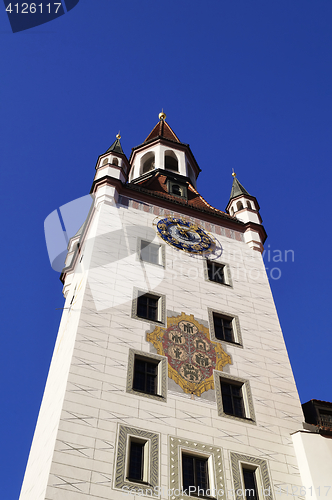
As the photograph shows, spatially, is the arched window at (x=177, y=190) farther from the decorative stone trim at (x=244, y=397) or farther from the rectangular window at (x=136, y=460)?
the rectangular window at (x=136, y=460)

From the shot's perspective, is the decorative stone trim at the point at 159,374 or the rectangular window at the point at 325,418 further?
the rectangular window at the point at 325,418

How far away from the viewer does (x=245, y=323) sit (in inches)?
630

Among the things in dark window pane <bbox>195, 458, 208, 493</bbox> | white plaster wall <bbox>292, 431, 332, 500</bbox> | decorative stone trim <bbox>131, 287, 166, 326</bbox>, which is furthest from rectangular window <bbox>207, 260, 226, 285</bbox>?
dark window pane <bbox>195, 458, 208, 493</bbox>

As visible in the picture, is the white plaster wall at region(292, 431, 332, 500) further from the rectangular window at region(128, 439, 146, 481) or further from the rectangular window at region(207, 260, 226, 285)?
the rectangular window at region(207, 260, 226, 285)

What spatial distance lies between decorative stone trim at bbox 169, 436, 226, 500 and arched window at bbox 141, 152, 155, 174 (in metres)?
19.2

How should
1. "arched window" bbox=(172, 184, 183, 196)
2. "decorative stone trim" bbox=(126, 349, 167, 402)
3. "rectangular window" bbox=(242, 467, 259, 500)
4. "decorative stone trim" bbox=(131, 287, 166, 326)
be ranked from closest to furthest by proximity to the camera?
1. "rectangular window" bbox=(242, 467, 259, 500)
2. "decorative stone trim" bbox=(126, 349, 167, 402)
3. "decorative stone trim" bbox=(131, 287, 166, 326)
4. "arched window" bbox=(172, 184, 183, 196)

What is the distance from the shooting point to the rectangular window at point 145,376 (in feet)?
42.1

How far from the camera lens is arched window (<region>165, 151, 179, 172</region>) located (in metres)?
29.0

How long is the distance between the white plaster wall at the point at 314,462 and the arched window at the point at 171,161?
18942 mm

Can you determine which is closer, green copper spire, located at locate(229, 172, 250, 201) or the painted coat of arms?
the painted coat of arms

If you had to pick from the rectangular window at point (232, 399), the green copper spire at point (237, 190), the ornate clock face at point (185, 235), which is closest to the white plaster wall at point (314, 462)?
the rectangular window at point (232, 399)

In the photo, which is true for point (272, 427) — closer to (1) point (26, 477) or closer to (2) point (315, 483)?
(2) point (315, 483)

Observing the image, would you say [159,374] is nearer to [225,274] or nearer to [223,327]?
[223,327]

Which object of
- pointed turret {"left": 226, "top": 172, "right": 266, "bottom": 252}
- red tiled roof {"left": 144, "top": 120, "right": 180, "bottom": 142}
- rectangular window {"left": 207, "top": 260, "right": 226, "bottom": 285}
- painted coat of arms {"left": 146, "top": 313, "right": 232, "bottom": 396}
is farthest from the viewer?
red tiled roof {"left": 144, "top": 120, "right": 180, "bottom": 142}
